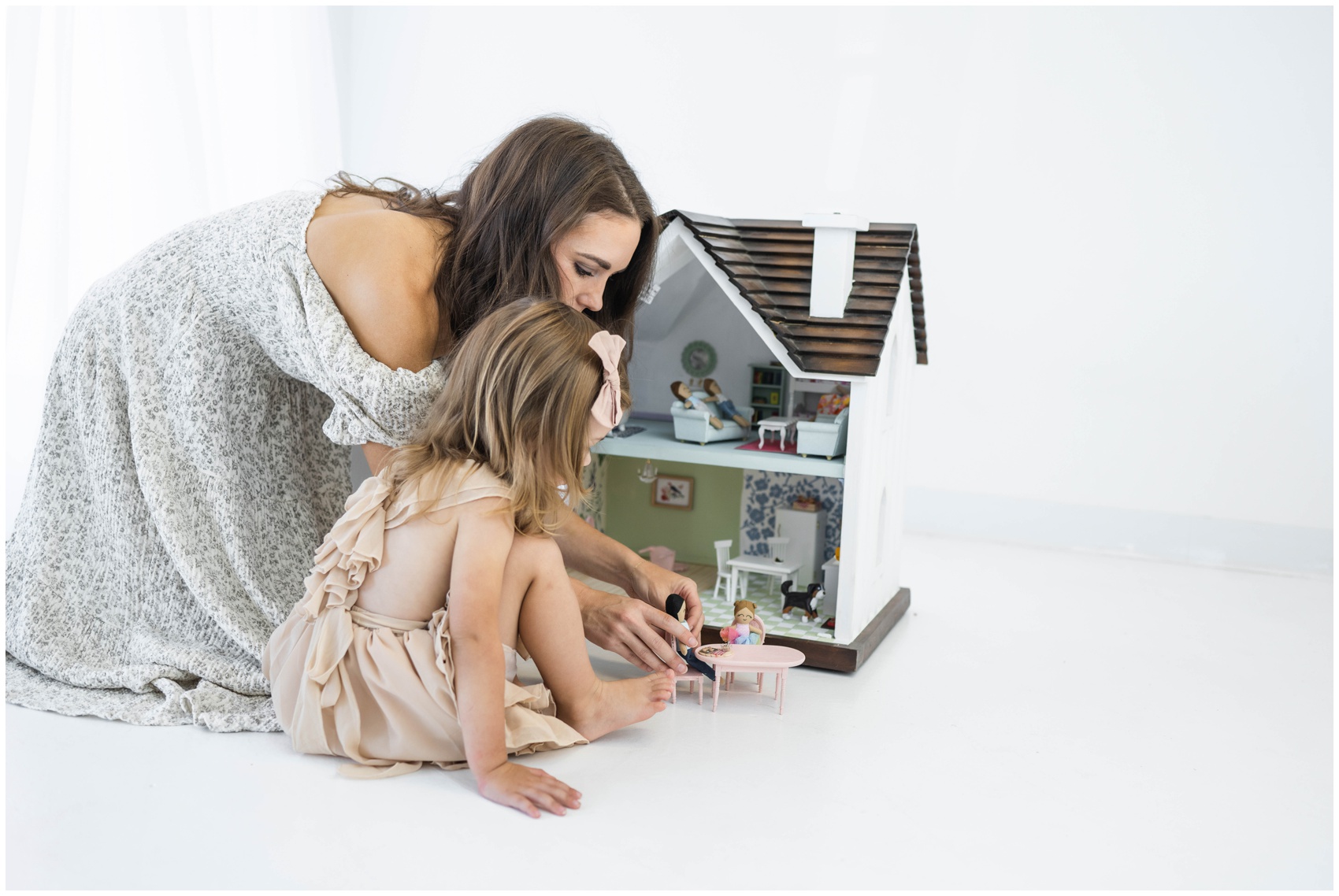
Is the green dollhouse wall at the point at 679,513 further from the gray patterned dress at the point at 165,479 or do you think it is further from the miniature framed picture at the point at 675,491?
the gray patterned dress at the point at 165,479

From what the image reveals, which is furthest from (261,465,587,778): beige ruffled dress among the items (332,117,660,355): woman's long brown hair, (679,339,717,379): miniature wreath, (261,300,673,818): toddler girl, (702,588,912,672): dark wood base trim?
(679,339,717,379): miniature wreath

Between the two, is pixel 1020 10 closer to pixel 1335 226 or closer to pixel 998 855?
pixel 1335 226

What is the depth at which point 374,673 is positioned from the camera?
1564 mm

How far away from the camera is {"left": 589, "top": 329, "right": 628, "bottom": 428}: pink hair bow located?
62.1 inches

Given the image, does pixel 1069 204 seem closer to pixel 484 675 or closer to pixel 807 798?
pixel 807 798

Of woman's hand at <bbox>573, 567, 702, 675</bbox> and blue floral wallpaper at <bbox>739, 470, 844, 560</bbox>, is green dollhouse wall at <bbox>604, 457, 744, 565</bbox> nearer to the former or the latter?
blue floral wallpaper at <bbox>739, 470, 844, 560</bbox>

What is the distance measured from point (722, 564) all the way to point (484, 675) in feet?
3.30

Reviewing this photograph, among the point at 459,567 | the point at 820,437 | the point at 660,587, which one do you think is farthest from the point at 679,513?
the point at 459,567

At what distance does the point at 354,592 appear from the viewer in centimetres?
160

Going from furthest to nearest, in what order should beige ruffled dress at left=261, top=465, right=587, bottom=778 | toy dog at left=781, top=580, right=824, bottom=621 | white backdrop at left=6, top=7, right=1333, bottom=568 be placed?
white backdrop at left=6, top=7, right=1333, bottom=568 < toy dog at left=781, top=580, right=824, bottom=621 < beige ruffled dress at left=261, top=465, right=587, bottom=778

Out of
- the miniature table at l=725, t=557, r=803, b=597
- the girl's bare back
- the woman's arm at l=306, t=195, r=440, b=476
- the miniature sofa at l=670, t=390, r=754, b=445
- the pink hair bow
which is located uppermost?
the woman's arm at l=306, t=195, r=440, b=476

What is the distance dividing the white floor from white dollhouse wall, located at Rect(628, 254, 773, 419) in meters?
0.78

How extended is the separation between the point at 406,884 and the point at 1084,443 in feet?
9.69

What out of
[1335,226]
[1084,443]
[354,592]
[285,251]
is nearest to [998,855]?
[354,592]
